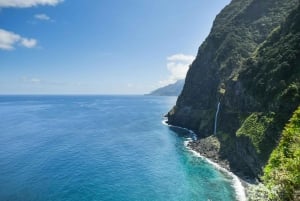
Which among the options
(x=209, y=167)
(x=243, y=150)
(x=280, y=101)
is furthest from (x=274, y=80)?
(x=209, y=167)

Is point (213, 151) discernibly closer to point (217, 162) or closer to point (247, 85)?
point (217, 162)

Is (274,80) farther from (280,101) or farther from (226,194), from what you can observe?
(226,194)

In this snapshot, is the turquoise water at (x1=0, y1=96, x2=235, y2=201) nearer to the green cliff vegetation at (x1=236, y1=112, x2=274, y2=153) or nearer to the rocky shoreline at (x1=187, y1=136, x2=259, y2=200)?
the rocky shoreline at (x1=187, y1=136, x2=259, y2=200)

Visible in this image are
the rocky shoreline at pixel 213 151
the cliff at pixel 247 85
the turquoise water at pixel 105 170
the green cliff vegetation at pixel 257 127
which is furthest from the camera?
the rocky shoreline at pixel 213 151

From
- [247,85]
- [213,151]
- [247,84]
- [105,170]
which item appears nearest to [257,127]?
[247,85]

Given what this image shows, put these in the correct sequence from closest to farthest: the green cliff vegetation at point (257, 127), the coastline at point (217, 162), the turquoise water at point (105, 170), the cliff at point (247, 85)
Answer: the turquoise water at point (105, 170)
the coastline at point (217, 162)
the cliff at point (247, 85)
the green cliff vegetation at point (257, 127)

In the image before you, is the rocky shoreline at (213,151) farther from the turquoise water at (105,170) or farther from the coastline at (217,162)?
the turquoise water at (105,170)

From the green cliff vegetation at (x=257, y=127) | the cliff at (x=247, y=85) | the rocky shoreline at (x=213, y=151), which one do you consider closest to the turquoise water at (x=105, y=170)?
the rocky shoreline at (x=213, y=151)

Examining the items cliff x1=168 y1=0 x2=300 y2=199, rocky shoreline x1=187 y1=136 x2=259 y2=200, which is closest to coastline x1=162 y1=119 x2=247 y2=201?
rocky shoreline x1=187 y1=136 x2=259 y2=200
